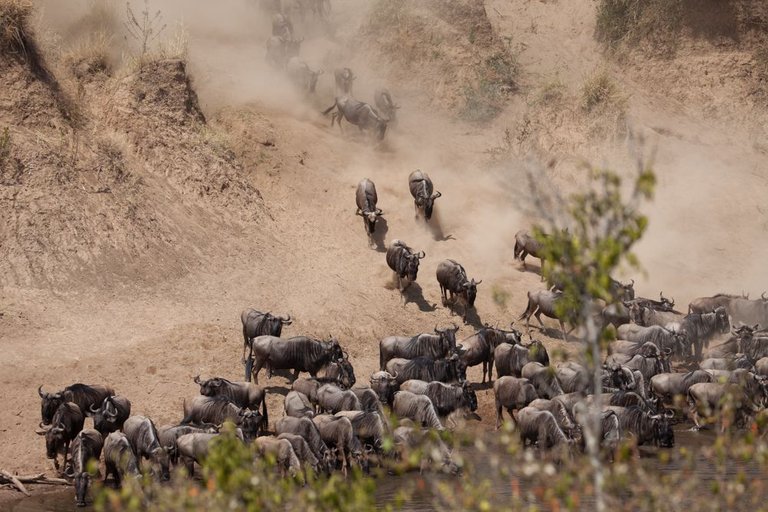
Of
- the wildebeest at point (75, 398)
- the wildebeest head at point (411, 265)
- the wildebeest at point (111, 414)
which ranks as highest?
the wildebeest head at point (411, 265)

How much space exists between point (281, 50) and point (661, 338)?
18.2m

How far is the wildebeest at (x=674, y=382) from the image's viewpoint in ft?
68.2

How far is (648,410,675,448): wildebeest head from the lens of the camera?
60.8 feet

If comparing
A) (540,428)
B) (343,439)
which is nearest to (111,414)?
(343,439)

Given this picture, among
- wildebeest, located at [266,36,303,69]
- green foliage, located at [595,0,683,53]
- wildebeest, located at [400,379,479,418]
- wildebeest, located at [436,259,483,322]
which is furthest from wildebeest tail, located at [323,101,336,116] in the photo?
wildebeest, located at [400,379,479,418]

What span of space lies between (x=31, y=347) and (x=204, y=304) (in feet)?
13.3

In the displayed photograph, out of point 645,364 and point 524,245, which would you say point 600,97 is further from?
point 645,364

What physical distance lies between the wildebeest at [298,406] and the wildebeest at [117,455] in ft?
9.04

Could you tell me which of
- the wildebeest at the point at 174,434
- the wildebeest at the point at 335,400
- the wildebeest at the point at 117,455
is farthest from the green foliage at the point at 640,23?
the wildebeest at the point at 117,455

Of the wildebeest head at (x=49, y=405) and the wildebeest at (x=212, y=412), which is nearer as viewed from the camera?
the wildebeest head at (x=49, y=405)

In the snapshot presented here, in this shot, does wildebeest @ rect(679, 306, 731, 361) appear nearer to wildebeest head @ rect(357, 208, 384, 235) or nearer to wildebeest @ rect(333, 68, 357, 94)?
wildebeest head @ rect(357, 208, 384, 235)

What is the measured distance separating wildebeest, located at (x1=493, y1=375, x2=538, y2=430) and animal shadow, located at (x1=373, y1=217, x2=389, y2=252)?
29.2 ft

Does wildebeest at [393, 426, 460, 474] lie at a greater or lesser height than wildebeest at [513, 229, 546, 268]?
lesser

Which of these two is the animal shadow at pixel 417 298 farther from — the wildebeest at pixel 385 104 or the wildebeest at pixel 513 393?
the wildebeest at pixel 385 104
